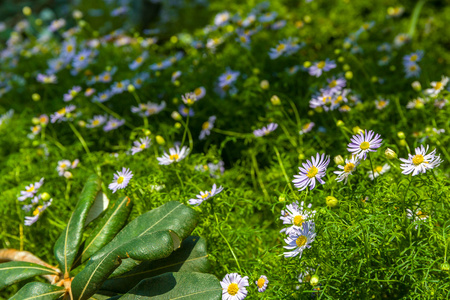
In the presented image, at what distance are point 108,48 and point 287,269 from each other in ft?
9.37

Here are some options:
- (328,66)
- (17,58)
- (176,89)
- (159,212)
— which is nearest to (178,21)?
(17,58)

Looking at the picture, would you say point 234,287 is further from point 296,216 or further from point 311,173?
point 311,173

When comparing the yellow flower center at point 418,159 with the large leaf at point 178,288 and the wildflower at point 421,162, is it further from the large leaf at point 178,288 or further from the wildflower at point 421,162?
the large leaf at point 178,288

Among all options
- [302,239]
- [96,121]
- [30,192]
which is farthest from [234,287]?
[96,121]

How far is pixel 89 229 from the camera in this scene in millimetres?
1950

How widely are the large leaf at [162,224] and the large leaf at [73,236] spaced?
160 mm

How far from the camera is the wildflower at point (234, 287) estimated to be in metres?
1.34

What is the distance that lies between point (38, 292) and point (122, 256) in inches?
12.6

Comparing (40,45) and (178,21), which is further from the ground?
(40,45)

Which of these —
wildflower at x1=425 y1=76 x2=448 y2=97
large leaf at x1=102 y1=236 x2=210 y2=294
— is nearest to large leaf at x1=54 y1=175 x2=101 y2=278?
large leaf at x1=102 y1=236 x2=210 y2=294

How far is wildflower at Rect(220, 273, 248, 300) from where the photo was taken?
134 centimetres

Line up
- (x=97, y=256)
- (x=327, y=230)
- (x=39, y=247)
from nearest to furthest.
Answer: (x=327, y=230)
(x=97, y=256)
(x=39, y=247)

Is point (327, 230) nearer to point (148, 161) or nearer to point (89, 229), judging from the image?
point (148, 161)

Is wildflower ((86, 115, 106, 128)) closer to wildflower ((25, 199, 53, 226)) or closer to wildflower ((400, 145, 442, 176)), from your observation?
wildflower ((25, 199, 53, 226))
